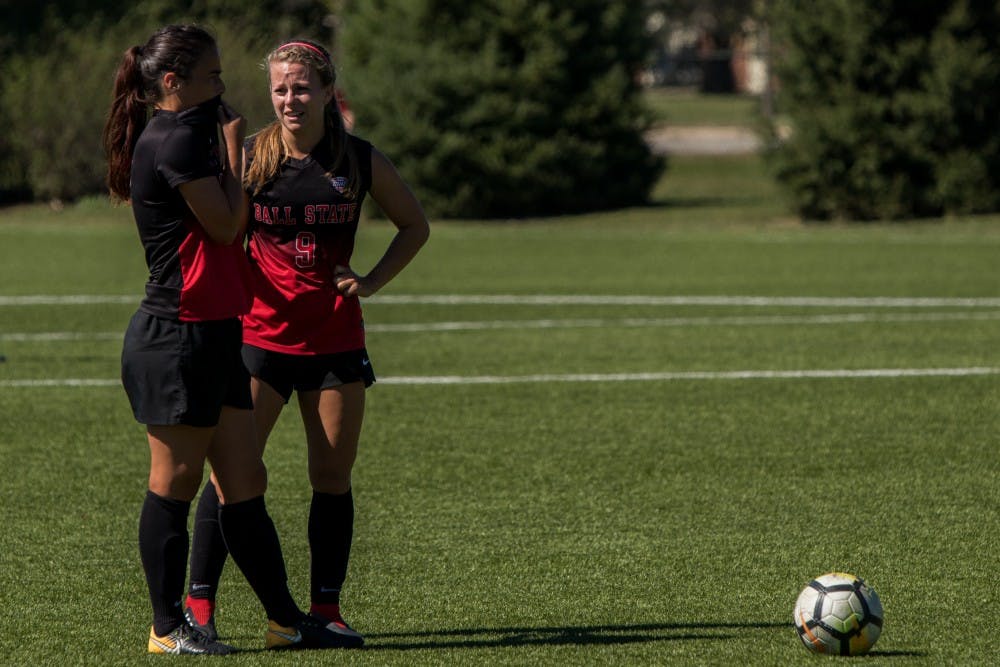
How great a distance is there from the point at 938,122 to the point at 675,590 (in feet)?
74.4

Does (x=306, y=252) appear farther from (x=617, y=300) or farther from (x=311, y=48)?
(x=617, y=300)

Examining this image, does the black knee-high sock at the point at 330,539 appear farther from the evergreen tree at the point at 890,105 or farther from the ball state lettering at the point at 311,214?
the evergreen tree at the point at 890,105

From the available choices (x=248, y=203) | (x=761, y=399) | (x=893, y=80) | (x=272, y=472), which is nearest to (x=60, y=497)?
(x=272, y=472)

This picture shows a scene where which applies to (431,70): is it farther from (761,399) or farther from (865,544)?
(865,544)

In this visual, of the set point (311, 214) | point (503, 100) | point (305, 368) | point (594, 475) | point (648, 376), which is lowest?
point (503, 100)

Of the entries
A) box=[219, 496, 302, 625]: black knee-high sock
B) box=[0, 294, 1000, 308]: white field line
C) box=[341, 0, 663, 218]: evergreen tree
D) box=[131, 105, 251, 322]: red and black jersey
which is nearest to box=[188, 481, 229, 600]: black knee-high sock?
box=[219, 496, 302, 625]: black knee-high sock

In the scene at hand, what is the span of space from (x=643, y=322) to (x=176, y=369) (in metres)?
10.7

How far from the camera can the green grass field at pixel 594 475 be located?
591 cm

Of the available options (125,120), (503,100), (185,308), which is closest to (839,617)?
(185,308)

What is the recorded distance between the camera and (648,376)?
12227 millimetres

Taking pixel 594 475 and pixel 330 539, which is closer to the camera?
pixel 330 539

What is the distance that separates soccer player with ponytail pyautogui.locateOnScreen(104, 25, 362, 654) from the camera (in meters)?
5.00

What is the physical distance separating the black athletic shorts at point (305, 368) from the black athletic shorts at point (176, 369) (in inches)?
17.7

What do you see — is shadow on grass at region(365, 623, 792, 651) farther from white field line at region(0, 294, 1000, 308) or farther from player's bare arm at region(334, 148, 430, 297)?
white field line at region(0, 294, 1000, 308)
